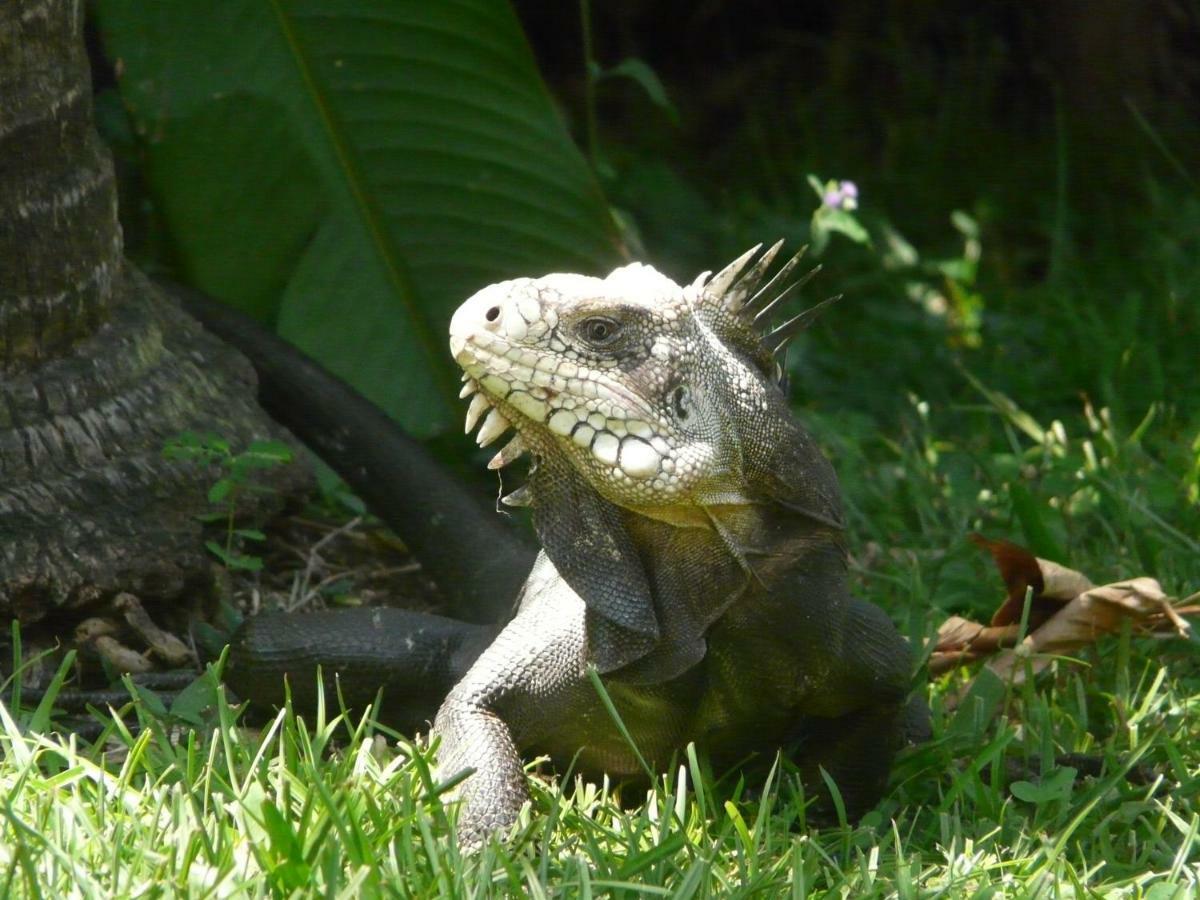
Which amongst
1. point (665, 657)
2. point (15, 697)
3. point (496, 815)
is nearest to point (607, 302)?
point (665, 657)

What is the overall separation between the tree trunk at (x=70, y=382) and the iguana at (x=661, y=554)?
0.93 m

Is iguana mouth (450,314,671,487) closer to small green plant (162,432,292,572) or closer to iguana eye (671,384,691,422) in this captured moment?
iguana eye (671,384,691,422)

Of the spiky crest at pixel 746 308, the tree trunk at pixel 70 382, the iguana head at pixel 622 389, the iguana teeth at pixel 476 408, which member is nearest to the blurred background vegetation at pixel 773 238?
the tree trunk at pixel 70 382

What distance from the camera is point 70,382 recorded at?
143 inches

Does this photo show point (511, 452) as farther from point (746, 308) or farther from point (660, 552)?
point (746, 308)

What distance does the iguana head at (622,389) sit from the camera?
2666 millimetres

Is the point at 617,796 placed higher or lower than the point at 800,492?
lower

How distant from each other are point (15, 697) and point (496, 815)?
932 millimetres

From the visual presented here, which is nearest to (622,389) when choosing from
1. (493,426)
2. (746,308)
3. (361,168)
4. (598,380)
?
(598,380)

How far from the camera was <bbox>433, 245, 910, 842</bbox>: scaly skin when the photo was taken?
2682mm

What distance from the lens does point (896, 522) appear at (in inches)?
181

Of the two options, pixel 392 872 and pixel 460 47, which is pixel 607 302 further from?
pixel 460 47

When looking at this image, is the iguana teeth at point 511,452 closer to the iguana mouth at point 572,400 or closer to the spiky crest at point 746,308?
the iguana mouth at point 572,400

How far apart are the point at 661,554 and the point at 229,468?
139cm
